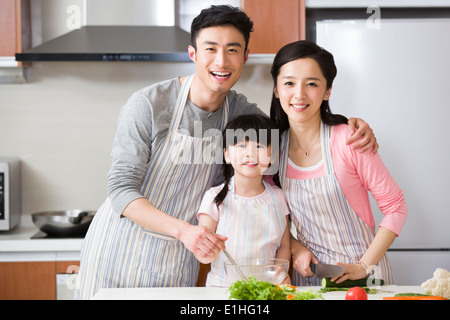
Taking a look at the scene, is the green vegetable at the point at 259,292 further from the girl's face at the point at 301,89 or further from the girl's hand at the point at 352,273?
the girl's face at the point at 301,89

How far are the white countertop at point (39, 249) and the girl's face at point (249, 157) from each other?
0.85m

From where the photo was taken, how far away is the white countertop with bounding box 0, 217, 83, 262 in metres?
1.83

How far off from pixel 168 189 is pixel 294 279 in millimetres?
396

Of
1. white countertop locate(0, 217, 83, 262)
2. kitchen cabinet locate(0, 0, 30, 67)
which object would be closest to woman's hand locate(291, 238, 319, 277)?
A: white countertop locate(0, 217, 83, 262)

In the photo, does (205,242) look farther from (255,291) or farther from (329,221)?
(329,221)

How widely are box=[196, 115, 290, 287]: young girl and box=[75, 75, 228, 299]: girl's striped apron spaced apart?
0.07 m

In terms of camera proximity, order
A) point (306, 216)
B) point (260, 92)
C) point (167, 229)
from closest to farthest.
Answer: point (167, 229)
point (306, 216)
point (260, 92)

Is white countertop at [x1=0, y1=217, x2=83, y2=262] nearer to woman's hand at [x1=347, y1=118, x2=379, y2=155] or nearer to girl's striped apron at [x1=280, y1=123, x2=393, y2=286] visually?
girl's striped apron at [x1=280, y1=123, x2=393, y2=286]

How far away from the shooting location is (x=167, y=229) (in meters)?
1.12

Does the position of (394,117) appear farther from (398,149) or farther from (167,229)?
(167,229)

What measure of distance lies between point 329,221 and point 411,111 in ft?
2.78

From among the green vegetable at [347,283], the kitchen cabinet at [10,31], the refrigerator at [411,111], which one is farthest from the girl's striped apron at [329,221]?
the kitchen cabinet at [10,31]

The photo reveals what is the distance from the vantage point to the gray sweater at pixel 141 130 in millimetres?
1196
